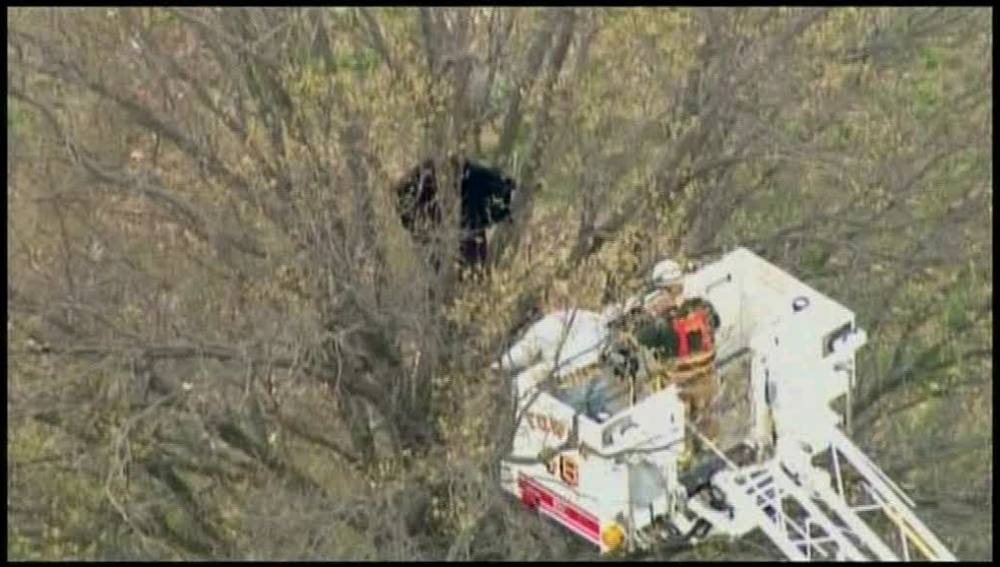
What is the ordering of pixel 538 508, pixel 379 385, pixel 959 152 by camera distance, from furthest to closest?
pixel 959 152
pixel 379 385
pixel 538 508

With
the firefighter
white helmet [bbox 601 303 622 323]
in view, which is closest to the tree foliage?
white helmet [bbox 601 303 622 323]

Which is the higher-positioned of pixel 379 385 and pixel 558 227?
pixel 558 227

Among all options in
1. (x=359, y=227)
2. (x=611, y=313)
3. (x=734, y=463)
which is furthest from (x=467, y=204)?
(x=734, y=463)

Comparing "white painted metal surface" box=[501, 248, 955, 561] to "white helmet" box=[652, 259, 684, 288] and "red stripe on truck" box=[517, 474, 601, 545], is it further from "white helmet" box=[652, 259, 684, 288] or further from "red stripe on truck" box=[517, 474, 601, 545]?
"white helmet" box=[652, 259, 684, 288]

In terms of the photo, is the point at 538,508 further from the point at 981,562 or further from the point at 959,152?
the point at 959,152

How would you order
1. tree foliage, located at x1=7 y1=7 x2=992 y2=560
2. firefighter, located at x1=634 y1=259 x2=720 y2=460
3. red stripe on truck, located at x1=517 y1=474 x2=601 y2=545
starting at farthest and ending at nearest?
tree foliage, located at x1=7 y1=7 x2=992 y2=560 < firefighter, located at x1=634 y1=259 x2=720 y2=460 < red stripe on truck, located at x1=517 y1=474 x2=601 y2=545

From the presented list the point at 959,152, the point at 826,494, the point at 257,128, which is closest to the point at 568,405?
the point at 826,494
